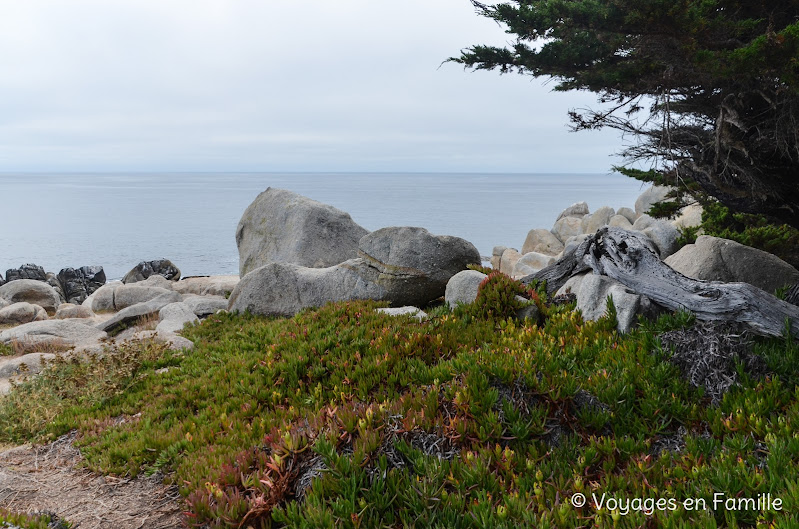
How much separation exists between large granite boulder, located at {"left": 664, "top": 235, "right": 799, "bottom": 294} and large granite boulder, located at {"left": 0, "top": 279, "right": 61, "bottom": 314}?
26379mm

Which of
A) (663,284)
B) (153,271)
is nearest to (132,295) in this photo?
(153,271)

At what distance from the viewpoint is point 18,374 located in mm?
11234

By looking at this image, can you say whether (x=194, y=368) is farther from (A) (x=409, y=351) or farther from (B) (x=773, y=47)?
(B) (x=773, y=47)

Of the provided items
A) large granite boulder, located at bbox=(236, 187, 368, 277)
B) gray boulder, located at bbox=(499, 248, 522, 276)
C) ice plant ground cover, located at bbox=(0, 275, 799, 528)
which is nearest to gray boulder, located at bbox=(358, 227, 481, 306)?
large granite boulder, located at bbox=(236, 187, 368, 277)

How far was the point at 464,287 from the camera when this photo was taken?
38.0 feet

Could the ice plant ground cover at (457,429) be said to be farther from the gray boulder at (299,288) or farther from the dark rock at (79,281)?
the dark rock at (79,281)

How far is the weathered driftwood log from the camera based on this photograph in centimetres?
709

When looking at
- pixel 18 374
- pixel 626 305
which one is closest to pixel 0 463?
pixel 18 374

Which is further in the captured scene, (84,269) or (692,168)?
(84,269)

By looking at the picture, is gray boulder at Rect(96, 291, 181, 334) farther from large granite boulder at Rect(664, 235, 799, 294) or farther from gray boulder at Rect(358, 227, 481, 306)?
large granite boulder at Rect(664, 235, 799, 294)

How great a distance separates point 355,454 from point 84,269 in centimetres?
3510

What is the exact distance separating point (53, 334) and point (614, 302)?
14.3m

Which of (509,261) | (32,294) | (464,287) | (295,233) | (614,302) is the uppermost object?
(295,233)

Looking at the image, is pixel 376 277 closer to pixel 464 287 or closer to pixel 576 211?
pixel 464 287
